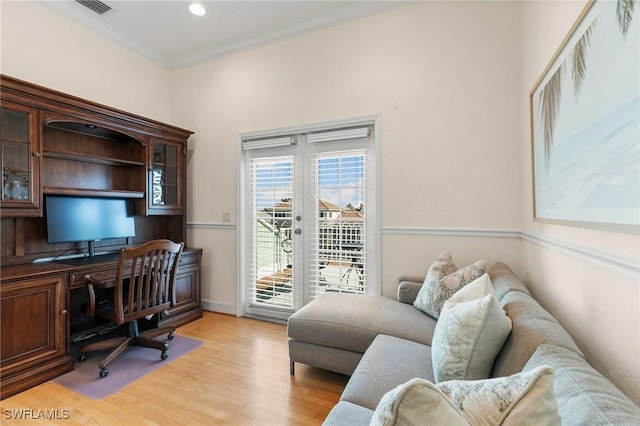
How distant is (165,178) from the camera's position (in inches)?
129

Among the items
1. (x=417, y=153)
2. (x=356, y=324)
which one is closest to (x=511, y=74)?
(x=417, y=153)

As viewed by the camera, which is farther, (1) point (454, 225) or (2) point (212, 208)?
(2) point (212, 208)

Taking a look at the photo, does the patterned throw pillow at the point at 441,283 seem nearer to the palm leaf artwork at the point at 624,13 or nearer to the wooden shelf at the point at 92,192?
the palm leaf artwork at the point at 624,13

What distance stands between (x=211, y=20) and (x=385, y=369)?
348 centimetres

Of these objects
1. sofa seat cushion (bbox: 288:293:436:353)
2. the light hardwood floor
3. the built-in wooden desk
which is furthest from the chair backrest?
sofa seat cushion (bbox: 288:293:436:353)

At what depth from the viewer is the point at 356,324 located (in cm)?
196

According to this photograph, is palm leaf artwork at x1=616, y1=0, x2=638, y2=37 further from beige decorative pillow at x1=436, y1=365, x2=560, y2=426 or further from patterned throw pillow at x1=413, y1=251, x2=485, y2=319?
patterned throw pillow at x1=413, y1=251, x2=485, y2=319

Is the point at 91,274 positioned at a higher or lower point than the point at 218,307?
higher

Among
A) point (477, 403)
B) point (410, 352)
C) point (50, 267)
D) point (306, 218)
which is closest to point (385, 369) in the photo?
point (410, 352)

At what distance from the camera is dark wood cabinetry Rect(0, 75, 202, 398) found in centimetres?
204

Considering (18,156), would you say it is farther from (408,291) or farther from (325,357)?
(408,291)

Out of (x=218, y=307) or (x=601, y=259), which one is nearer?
(x=601, y=259)

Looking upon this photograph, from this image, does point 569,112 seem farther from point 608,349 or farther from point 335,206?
point 335,206

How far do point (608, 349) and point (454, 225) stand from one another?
1551 millimetres
